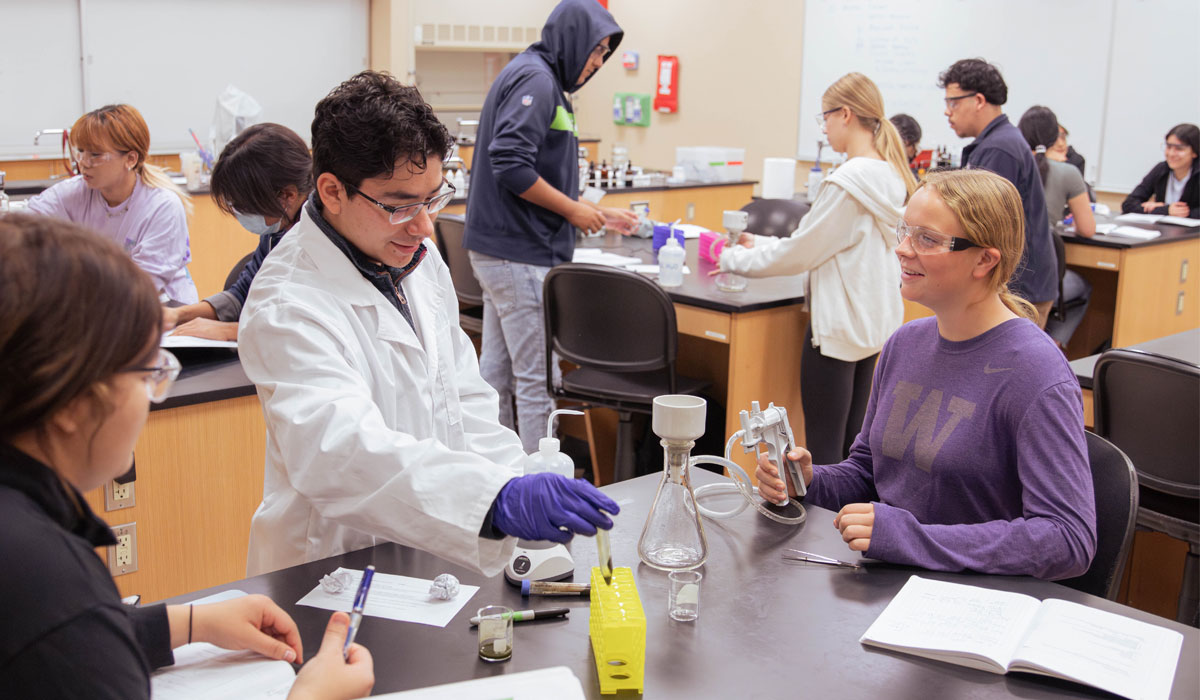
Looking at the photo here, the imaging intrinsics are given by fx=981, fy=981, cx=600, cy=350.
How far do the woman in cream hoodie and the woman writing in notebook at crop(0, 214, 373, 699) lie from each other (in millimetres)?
2382

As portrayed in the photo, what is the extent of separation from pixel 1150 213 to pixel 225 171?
513 centimetres

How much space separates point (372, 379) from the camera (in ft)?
4.82

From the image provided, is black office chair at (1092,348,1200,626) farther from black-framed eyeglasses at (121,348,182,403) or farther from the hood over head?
black-framed eyeglasses at (121,348,182,403)

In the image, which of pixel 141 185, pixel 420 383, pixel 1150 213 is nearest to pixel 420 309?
pixel 420 383

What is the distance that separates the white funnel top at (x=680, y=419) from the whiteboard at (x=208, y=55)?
6.29 m

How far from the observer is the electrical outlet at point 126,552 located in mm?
2199

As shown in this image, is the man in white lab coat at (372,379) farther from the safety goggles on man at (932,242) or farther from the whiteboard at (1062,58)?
the whiteboard at (1062,58)

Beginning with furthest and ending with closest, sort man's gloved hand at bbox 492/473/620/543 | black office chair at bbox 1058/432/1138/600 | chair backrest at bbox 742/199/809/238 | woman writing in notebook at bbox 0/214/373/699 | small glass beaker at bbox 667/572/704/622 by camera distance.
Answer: chair backrest at bbox 742/199/809/238, black office chair at bbox 1058/432/1138/600, small glass beaker at bbox 667/572/704/622, man's gloved hand at bbox 492/473/620/543, woman writing in notebook at bbox 0/214/373/699

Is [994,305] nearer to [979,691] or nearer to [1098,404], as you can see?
[979,691]

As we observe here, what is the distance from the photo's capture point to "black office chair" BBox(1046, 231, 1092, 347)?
456 cm

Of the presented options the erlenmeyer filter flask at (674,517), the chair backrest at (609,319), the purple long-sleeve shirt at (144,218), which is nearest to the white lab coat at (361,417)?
the erlenmeyer filter flask at (674,517)

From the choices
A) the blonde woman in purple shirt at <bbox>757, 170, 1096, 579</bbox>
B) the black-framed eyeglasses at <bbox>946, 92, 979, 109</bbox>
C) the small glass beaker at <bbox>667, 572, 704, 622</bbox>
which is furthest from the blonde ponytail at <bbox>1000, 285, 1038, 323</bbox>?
the black-framed eyeglasses at <bbox>946, 92, 979, 109</bbox>

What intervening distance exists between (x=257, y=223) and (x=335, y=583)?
117 centimetres

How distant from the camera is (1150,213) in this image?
5.47 m
